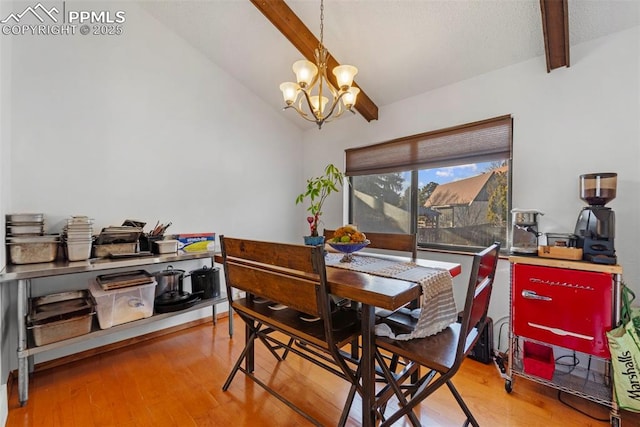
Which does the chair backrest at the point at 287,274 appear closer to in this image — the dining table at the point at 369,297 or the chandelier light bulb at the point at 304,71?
the dining table at the point at 369,297

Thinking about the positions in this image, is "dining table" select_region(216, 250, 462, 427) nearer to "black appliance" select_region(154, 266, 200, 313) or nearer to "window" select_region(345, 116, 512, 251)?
"window" select_region(345, 116, 512, 251)

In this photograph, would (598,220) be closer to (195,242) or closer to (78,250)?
(195,242)

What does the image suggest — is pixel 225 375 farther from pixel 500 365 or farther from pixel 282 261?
pixel 500 365

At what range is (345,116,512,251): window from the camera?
2.27m

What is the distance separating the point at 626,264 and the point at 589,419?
926 millimetres

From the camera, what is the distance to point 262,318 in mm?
1555

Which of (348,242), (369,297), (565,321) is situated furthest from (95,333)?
(565,321)

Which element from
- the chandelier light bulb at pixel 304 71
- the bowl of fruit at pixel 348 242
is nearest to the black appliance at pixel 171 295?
the bowl of fruit at pixel 348 242

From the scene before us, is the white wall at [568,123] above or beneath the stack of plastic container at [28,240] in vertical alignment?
above

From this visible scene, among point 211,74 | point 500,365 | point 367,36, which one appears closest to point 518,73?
point 367,36

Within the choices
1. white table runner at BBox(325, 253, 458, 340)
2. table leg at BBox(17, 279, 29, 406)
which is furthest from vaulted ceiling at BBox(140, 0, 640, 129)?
table leg at BBox(17, 279, 29, 406)

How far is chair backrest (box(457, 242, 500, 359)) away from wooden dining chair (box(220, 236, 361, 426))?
1.63 ft

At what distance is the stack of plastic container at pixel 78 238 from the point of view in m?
1.88

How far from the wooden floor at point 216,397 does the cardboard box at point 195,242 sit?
87 centimetres
